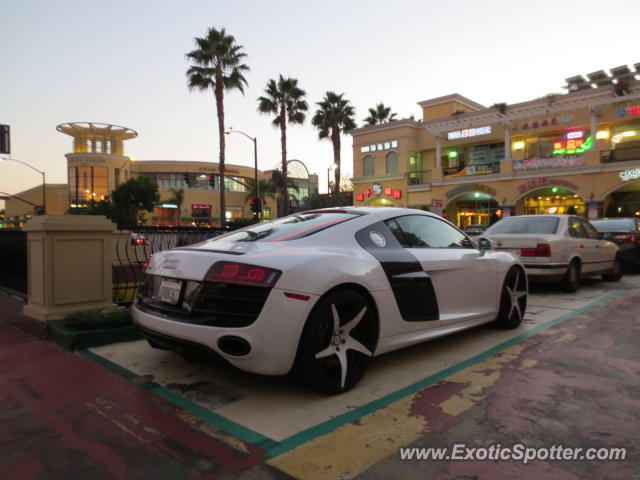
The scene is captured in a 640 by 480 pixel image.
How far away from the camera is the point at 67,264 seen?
4.50 meters

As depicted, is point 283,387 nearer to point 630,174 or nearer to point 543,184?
point 630,174

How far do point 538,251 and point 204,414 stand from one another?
6.54m

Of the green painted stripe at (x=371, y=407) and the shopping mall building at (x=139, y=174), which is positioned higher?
the shopping mall building at (x=139, y=174)

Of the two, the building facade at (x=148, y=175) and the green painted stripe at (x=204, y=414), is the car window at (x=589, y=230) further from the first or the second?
the building facade at (x=148, y=175)

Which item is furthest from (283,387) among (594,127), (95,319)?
(594,127)

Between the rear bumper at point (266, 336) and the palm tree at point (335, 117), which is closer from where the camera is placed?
the rear bumper at point (266, 336)

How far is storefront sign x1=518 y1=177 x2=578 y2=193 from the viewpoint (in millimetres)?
23078

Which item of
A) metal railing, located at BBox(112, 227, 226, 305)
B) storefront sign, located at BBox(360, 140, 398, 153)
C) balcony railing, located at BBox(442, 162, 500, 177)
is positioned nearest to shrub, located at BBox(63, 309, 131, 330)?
metal railing, located at BBox(112, 227, 226, 305)

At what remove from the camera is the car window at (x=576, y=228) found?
26.5 feet

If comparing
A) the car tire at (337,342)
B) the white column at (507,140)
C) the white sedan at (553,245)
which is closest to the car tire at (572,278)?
the white sedan at (553,245)

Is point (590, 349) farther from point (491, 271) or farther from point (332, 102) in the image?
point (332, 102)

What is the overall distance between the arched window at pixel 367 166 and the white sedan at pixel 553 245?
25.1 m

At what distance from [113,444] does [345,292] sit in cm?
162

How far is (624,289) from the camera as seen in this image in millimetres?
8469
